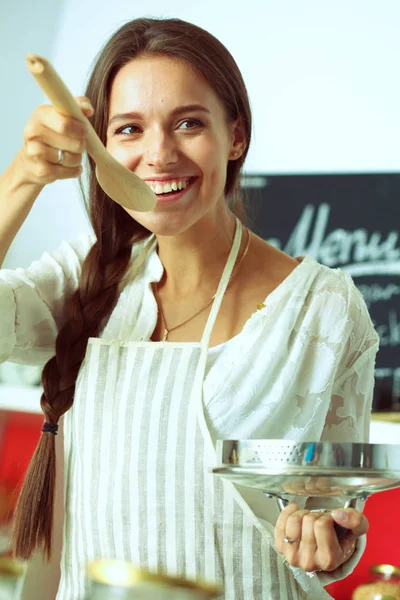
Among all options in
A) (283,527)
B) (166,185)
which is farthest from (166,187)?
(283,527)

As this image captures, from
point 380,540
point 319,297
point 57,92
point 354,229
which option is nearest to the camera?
point 57,92

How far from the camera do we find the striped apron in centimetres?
113

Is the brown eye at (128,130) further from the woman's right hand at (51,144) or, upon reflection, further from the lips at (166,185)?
the woman's right hand at (51,144)

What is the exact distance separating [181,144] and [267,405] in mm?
367

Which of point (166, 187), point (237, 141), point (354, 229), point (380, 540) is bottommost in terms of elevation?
point (380, 540)

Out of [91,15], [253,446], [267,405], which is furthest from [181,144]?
[91,15]

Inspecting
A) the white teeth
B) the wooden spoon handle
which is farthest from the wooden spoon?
the white teeth

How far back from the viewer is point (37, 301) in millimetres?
1214

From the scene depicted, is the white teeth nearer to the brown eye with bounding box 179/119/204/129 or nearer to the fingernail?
the brown eye with bounding box 179/119/204/129

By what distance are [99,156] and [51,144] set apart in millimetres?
56

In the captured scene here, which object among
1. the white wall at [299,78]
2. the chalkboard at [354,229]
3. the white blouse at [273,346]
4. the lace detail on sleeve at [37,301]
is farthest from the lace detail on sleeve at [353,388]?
the white wall at [299,78]

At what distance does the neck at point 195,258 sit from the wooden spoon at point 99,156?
283mm

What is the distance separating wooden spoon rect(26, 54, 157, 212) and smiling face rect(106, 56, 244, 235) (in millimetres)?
121

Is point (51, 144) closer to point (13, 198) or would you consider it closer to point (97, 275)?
point (13, 198)
